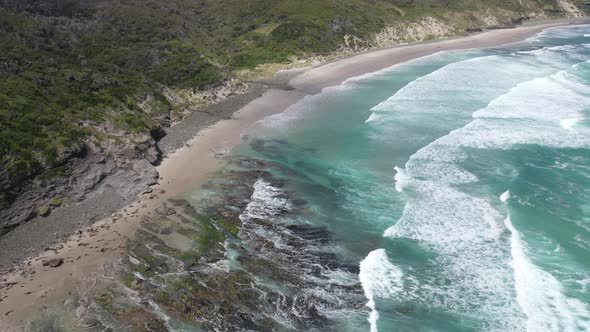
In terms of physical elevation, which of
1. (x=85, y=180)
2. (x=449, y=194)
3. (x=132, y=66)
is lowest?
(x=449, y=194)

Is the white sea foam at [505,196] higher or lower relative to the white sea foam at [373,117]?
lower

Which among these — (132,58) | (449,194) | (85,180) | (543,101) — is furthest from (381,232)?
(132,58)

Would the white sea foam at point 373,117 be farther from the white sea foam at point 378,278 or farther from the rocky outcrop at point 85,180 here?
the white sea foam at point 378,278

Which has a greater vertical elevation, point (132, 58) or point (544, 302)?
point (132, 58)

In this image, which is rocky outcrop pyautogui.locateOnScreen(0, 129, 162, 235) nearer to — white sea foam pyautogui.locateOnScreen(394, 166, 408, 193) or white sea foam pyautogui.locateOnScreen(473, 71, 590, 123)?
white sea foam pyautogui.locateOnScreen(394, 166, 408, 193)

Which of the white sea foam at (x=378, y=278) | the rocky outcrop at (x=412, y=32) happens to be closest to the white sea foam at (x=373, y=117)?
the white sea foam at (x=378, y=278)

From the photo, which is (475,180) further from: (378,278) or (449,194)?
(378,278)
